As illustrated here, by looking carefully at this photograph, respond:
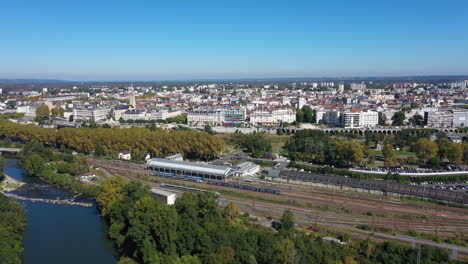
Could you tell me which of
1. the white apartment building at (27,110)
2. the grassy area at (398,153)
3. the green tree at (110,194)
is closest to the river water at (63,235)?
the green tree at (110,194)

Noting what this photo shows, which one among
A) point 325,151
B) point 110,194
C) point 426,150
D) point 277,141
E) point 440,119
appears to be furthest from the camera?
point 440,119

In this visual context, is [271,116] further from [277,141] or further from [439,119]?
[439,119]

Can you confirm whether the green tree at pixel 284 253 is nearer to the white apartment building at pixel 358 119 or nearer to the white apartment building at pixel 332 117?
the white apartment building at pixel 358 119

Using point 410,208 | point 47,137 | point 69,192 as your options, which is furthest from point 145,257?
point 47,137

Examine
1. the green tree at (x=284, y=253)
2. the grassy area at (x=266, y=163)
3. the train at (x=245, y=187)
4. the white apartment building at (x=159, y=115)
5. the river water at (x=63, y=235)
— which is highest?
the white apartment building at (x=159, y=115)

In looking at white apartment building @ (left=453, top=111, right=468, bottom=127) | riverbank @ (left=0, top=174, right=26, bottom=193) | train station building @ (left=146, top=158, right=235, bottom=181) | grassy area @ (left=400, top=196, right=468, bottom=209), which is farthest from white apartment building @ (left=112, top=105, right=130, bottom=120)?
white apartment building @ (left=453, top=111, right=468, bottom=127)

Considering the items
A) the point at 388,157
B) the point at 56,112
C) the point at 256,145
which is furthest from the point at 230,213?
the point at 56,112

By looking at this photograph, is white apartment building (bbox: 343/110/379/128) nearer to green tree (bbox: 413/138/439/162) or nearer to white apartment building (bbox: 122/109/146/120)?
green tree (bbox: 413/138/439/162)

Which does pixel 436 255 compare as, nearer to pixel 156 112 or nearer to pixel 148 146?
pixel 148 146
